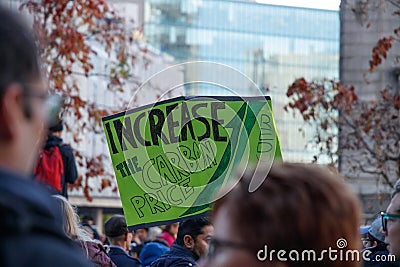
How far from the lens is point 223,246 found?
2.71 m

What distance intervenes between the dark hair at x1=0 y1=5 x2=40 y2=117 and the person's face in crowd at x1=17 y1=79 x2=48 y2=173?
Answer: 0.03ft

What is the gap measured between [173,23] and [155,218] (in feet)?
272

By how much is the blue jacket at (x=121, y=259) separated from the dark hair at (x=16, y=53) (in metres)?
6.58

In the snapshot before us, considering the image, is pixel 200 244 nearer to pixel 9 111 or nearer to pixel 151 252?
pixel 151 252

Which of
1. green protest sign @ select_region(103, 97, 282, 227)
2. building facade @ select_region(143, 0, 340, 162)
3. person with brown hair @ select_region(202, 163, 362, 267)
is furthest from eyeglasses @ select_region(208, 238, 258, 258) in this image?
building facade @ select_region(143, 0, 340, 162)

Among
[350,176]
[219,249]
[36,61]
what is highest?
[36,61]

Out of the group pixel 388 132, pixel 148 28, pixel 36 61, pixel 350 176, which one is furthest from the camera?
pixel 148 28

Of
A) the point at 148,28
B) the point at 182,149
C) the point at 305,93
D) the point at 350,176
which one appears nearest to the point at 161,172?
the point at 182,149

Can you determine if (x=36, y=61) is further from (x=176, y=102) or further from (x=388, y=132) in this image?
(x=388, y=132)

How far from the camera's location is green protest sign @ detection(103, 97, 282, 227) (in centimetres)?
680

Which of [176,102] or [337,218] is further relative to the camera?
[176,102]

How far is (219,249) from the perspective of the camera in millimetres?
2721

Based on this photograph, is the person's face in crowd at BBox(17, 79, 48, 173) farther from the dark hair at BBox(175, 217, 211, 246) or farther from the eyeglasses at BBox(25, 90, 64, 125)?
the dark hair at BBox(175, 217, 211, 246)

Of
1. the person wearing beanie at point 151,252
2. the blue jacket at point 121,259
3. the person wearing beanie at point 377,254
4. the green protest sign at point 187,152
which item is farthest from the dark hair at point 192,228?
the person wearing beanie at point 151,252
